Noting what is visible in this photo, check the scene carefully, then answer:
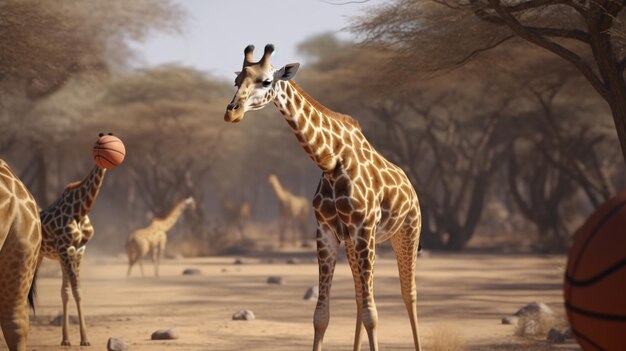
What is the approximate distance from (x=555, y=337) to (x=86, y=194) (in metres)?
5.28

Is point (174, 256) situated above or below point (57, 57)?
below

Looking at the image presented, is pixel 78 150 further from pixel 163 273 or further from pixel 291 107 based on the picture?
pixel 291 107

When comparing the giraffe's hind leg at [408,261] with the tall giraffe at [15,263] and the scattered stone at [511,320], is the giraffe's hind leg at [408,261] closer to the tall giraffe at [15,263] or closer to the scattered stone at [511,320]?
the tall giraffe at [15,263]

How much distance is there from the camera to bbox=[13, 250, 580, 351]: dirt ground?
946cm

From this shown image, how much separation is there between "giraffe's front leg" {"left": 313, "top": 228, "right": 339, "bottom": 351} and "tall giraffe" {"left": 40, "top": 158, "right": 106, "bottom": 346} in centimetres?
360

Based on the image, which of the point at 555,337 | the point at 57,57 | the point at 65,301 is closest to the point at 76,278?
the point at 65,301

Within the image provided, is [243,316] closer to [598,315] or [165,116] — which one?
[598,315]

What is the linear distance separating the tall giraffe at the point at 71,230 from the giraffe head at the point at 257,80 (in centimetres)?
371

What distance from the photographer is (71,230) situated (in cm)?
953

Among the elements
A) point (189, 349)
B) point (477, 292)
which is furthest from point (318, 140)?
point (477, 292)

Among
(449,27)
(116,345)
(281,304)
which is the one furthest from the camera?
(281,304)

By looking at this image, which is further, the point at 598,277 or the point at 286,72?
the point at 286,72

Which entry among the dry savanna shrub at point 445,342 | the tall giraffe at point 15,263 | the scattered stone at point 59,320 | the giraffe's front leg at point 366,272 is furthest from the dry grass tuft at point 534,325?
the tall giraffe at point 15,263

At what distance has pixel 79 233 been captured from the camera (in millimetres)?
9602
